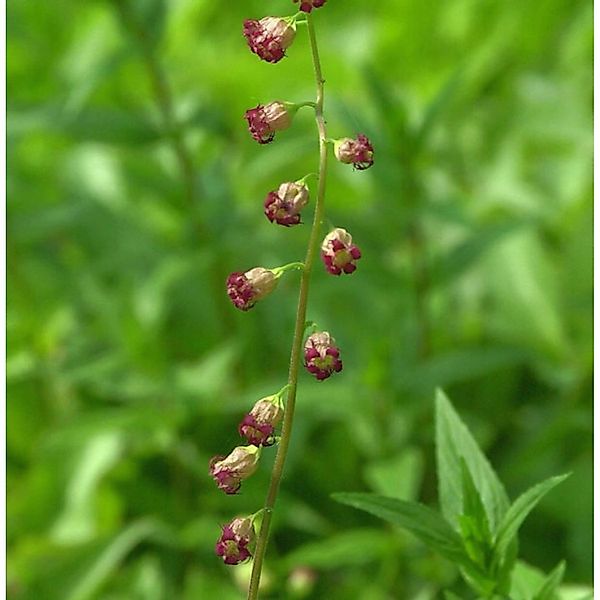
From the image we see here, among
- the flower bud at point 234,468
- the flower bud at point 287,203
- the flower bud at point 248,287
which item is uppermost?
the flower bud at point 287,203

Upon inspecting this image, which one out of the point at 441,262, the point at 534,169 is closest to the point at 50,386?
the point at 441,262

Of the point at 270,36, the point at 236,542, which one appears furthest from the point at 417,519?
the point at 270,36

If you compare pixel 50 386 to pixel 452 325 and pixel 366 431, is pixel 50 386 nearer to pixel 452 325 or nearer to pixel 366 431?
pixel 366 431

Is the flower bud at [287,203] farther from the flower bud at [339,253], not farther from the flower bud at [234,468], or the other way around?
the flower bud at [234,468]

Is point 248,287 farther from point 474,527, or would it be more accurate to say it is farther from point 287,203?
point 474,527

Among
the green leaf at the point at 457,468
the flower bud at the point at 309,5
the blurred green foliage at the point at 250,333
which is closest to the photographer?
the flower bud at the point at 309,5

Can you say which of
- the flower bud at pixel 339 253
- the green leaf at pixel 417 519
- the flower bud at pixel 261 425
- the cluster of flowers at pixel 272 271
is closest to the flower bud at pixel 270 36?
the cluster of flowers at pixel 272 271
